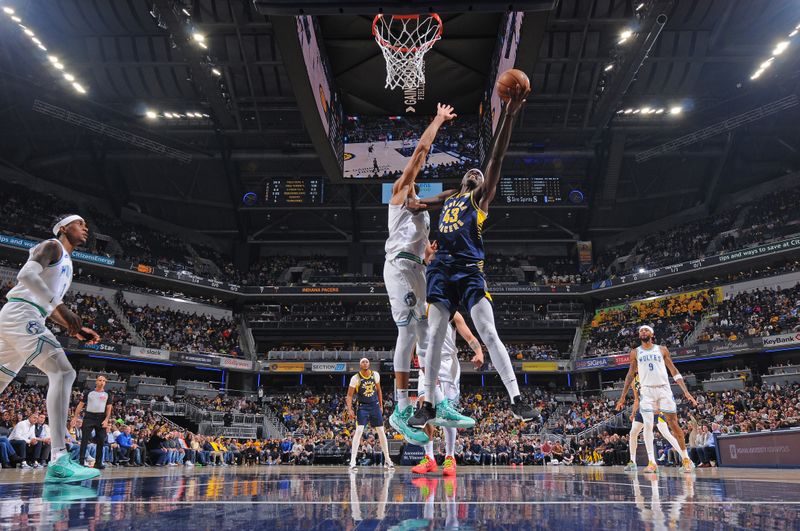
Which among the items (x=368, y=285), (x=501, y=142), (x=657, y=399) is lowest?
(x=657, y=399)

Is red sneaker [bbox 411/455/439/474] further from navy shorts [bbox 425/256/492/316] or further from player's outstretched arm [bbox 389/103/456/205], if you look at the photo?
player's outstretched arm [bbox 389/103/456/205]

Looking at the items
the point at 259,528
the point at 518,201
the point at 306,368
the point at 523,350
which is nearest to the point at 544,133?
the point at 518,201

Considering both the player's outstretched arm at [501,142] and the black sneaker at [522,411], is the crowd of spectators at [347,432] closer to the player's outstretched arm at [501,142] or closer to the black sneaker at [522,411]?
the black sneaker at [522,411]

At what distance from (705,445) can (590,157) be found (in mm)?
20549

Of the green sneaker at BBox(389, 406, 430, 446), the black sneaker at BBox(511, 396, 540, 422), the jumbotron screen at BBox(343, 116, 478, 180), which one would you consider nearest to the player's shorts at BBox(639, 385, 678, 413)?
the black sneaker at BBox(511, 396, 540, 422)

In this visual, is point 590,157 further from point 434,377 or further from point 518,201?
point 434,377

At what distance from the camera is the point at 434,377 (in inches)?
178

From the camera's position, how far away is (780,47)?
2216 centimetres

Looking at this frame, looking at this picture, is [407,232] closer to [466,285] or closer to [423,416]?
[466,285]

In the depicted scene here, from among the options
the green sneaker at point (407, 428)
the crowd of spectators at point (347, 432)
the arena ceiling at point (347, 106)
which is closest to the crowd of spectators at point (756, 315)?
the crowd of spectators at point (347, 432)

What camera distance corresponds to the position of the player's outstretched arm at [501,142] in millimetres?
4461

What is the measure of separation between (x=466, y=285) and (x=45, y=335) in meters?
3.52

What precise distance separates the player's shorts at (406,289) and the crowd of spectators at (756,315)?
25740 millimetres

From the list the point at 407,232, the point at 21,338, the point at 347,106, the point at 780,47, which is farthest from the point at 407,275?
the point at 780,47
